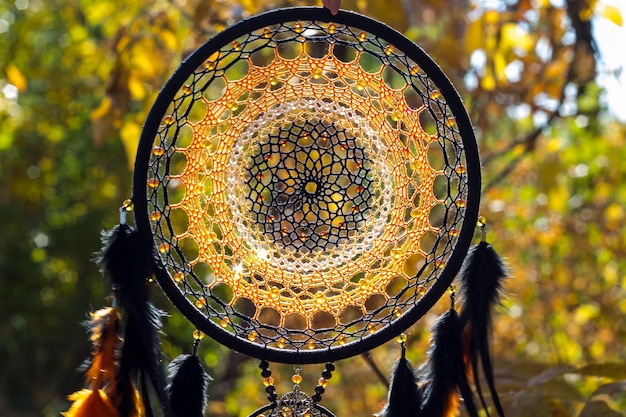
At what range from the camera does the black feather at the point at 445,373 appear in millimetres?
927

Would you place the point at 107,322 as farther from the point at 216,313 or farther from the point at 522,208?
the point at 522,208

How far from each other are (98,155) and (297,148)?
5.99 ft

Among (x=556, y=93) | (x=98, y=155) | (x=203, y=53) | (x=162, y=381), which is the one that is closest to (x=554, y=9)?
(x=556, y=93)

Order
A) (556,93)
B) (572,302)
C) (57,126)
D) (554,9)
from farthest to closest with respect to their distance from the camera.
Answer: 1. (57,126)
2. (572,302)
3. (556,93)
4. (554,9)

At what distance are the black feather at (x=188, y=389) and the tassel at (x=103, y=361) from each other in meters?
0.07

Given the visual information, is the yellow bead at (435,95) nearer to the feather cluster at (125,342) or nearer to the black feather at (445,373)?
the black feather at (445,373)

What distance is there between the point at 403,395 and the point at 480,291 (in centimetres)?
16

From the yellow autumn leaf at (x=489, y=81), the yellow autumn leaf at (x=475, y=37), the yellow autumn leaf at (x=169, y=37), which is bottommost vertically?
the yellow autumn leaf at (x=169, y=37)

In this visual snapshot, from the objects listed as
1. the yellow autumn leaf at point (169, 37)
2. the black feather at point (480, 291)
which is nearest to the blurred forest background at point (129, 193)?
the yellow autumn leaf at point (169, 37)

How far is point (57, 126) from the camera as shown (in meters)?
2.66

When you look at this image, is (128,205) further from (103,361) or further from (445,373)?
(445,373)

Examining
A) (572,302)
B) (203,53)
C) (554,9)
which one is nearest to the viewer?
(203,53)

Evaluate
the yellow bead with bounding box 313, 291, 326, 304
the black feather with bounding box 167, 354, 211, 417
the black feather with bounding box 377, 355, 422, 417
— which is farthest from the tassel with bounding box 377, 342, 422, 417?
the black feather with bounding box 167, 354, 211, 417

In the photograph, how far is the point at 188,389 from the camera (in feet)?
2.94
